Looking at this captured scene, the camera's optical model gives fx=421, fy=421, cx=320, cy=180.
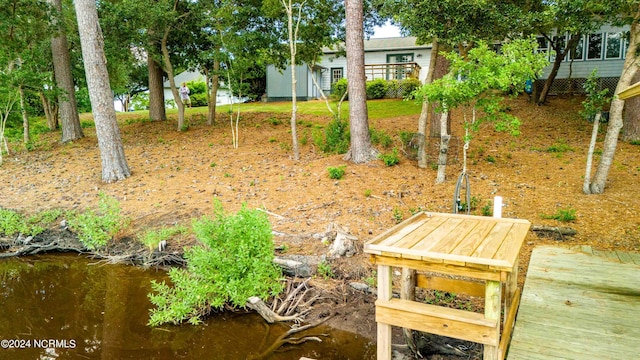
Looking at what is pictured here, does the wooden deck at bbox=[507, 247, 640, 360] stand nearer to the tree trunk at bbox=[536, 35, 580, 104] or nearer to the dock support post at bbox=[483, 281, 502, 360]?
the dock support post at bbox=[483, 281, 502, 360]

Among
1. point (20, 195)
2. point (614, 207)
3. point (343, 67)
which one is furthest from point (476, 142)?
point (343, 67)

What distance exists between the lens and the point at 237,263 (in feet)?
16.6

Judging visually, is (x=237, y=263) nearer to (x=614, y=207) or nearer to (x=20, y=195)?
(x=614, y=207)

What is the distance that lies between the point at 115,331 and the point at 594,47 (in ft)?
68.5

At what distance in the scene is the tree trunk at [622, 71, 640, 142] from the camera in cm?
1065

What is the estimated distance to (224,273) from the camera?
16.6 ft

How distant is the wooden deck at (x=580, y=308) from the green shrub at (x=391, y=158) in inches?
167

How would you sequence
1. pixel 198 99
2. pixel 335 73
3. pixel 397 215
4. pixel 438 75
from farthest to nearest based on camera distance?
pixel 198 99 < pixel 335 73 < pixel 438 75 < pixel 397 215

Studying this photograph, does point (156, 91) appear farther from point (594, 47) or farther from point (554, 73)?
point (594, 47)

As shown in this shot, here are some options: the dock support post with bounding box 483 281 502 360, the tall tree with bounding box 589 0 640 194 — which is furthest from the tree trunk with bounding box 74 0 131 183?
the tall tree with bounding box 589 0 640 194

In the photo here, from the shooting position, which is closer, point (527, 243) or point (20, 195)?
point (527, 243)

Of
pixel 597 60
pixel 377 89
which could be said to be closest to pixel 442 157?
pixel 377 89

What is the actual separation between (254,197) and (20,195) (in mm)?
5507

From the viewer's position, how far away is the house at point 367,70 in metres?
23.5
